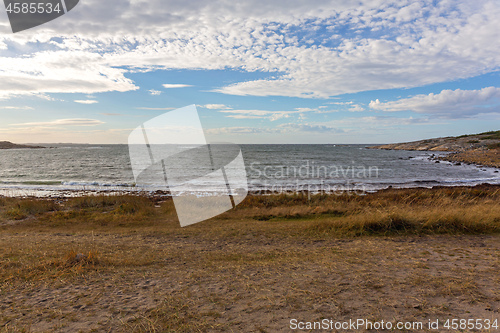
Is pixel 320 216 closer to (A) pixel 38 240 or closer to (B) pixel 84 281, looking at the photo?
(B) pixel 84 281

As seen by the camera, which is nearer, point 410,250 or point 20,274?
point 20,274

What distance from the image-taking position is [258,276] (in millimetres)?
5348

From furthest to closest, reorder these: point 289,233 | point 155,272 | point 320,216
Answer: point 320,216 < point 289,233 < point 155,272

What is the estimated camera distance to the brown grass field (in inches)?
147

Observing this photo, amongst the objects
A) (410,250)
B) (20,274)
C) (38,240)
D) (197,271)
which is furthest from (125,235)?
(410,250)

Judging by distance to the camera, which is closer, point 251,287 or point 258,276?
point 251,287

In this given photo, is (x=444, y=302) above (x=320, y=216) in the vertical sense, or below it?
above

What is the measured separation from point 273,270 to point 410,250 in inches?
152

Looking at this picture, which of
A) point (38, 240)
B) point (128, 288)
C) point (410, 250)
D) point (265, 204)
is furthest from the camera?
point (265, 204)

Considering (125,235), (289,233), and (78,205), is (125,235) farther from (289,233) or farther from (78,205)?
(78,205)

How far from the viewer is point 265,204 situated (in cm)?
1800

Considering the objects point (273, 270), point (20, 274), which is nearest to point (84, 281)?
point (20, 274)

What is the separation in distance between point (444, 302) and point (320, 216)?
382 inches

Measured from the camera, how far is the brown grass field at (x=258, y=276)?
3.74m
